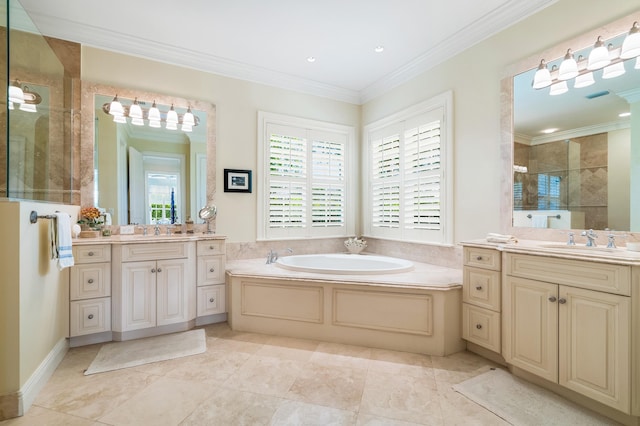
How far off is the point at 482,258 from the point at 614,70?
1510mm

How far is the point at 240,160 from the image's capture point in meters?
3.69

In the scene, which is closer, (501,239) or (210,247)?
(501,239)

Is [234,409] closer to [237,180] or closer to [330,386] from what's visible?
[330,386]

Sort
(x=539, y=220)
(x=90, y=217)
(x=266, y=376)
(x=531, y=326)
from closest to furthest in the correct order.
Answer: (x=531, y=326) → (x=266, y=376) → (x=539, y=220) → (x=90, y=217)

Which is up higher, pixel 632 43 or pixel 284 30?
pixel 284 30

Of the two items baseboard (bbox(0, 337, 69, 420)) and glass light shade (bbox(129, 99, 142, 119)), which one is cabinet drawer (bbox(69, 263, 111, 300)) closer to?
baseboard (bbox(0, 337, 69, 420))

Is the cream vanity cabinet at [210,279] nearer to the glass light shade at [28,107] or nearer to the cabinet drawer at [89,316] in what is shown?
the cabinet drawer at [89,316]

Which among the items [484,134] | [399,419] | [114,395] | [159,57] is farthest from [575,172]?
[159,57]

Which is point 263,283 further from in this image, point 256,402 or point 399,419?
point 399,419

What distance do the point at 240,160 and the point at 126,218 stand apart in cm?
133

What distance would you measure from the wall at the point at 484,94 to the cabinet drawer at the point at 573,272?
0.68 metres

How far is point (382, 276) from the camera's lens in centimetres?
275

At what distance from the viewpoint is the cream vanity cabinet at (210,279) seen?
309 centimetres

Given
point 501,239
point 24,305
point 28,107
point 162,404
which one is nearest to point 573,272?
point 501,239
